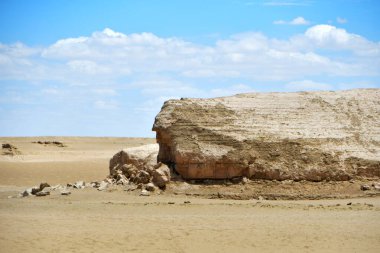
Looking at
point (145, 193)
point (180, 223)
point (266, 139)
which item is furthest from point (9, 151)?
point (180, 223)

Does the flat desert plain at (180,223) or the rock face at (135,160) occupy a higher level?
the rock face at (135,160)

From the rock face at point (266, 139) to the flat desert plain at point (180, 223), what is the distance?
3.20ft

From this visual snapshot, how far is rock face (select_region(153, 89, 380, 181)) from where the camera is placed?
15461 mm

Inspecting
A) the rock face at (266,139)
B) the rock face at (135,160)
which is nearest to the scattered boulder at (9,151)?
the rock face at (135,160)

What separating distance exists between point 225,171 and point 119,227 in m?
4.83

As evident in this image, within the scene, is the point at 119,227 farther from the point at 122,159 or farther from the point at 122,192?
the point at 122,159

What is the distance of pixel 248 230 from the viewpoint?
11.1m

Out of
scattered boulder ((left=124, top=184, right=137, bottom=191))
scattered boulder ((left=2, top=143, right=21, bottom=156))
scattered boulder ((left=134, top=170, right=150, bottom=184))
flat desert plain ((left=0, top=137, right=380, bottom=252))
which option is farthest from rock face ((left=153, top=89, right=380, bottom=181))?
scattered boulder ((left=2, top=143, right=21, bottom=156))

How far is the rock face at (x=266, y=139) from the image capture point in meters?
15.5

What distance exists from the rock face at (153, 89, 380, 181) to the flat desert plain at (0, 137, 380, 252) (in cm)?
98

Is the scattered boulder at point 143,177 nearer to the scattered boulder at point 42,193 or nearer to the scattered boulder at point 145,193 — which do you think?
the scattered boulder at point 145,193

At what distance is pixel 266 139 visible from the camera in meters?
15.7

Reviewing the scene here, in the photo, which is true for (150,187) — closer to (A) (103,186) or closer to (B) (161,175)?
(B) (161,175)

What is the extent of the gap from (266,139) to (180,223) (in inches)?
188
